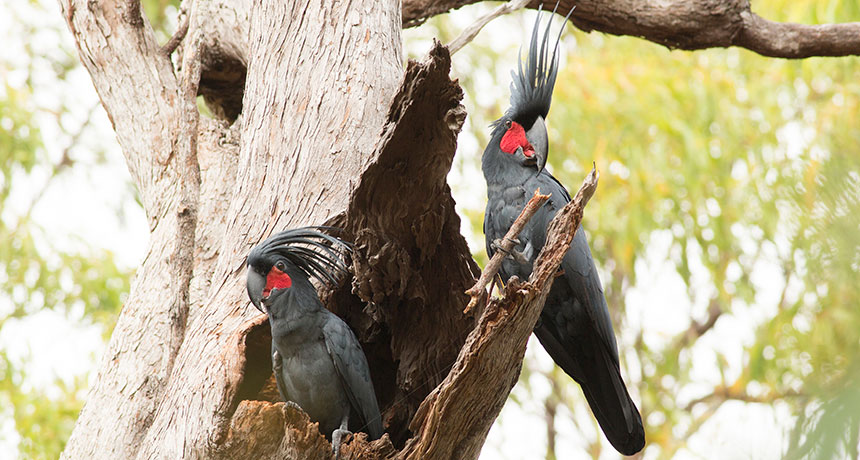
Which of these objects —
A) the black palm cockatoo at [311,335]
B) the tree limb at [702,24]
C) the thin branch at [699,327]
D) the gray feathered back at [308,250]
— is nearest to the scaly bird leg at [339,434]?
the black palm cockatoo at [311,335]

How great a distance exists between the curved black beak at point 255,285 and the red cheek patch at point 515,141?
1161 mm

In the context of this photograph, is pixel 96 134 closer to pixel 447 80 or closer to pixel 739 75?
pixel 739 75

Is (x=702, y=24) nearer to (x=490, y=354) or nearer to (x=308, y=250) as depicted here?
(x=308, y=250)

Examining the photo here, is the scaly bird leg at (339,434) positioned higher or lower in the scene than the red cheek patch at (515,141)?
lower

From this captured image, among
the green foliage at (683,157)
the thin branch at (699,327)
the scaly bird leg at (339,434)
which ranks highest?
the scaly bird leg at (339,434)

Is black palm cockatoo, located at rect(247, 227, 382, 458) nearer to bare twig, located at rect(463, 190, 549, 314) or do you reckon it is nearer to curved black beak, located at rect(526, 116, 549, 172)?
bare twig, located at rect(463, 190, 549, 314)

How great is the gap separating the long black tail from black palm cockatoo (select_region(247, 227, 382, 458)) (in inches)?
35.6

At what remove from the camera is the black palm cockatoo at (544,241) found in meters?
3.17

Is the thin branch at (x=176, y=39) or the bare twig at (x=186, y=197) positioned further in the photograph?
the thin branch at (x=176, y=39)

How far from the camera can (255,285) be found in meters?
2.79

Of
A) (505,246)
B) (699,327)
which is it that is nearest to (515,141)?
(505,246)

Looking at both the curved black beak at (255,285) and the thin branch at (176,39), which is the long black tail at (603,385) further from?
the thin branch at (176,39)

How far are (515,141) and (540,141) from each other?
128 millimetres

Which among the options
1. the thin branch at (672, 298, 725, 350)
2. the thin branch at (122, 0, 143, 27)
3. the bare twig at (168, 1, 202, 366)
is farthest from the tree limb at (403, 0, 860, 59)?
the thin branch at (672, 298, 725, 350)
